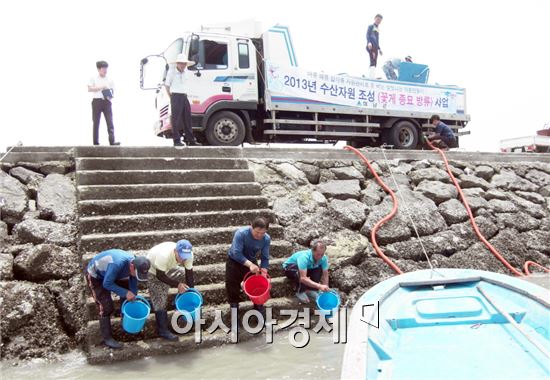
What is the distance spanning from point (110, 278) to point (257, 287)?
1.57 m

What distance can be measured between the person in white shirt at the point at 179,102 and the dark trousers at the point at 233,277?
3202mm

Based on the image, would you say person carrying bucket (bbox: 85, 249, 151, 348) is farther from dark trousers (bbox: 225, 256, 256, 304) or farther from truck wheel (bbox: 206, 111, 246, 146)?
truck wheel (bbox: 206, 111, 246, 146)

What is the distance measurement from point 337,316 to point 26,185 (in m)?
4.32

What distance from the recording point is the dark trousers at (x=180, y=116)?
7.92 m

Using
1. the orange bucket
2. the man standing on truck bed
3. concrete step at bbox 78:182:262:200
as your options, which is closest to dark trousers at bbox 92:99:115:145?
concrete step at bbox 78:182:262:200

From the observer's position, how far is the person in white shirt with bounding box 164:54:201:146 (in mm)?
7910

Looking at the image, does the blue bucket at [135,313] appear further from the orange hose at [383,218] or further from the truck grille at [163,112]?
the truck grille at [163,112]

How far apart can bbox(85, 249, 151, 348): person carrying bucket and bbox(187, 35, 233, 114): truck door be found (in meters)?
4.97

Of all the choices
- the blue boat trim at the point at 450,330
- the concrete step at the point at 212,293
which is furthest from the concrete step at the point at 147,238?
the blue boat trim at the point at 450,330

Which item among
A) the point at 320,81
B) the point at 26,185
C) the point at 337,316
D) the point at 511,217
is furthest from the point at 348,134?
the point at 26,185

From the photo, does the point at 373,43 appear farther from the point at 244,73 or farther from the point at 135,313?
the point at 135,313

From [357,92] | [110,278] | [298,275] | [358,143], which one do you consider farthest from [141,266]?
[358,143]

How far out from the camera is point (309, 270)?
5.74 metres

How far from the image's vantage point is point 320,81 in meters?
10.3
